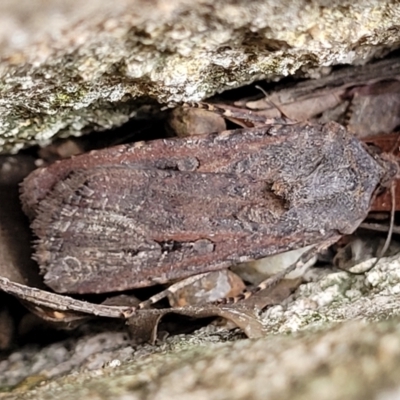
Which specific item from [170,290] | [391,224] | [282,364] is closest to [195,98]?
[170,290]

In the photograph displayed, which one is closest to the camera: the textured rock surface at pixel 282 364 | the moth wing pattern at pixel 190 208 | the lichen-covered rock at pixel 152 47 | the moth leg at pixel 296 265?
the textured rock surface at pixel 282 364

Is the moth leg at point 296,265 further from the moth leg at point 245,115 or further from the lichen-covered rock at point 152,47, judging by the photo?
the lichen-covered rock at point 152,47

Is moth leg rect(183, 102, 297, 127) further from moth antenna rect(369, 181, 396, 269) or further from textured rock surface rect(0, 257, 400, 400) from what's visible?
textured rock surface rect(0, 257, 400, 400)

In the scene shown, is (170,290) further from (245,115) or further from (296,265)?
(245,115)

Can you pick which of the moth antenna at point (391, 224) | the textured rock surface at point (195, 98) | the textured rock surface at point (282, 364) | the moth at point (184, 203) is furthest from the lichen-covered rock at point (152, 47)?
the textured rock surface at point (282, 364)

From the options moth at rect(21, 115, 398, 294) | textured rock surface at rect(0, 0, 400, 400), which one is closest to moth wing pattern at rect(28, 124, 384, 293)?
moth at rect(21, 115, 398, 294)

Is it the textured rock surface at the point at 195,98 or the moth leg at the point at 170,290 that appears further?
the moth leg at the point at 170,290
